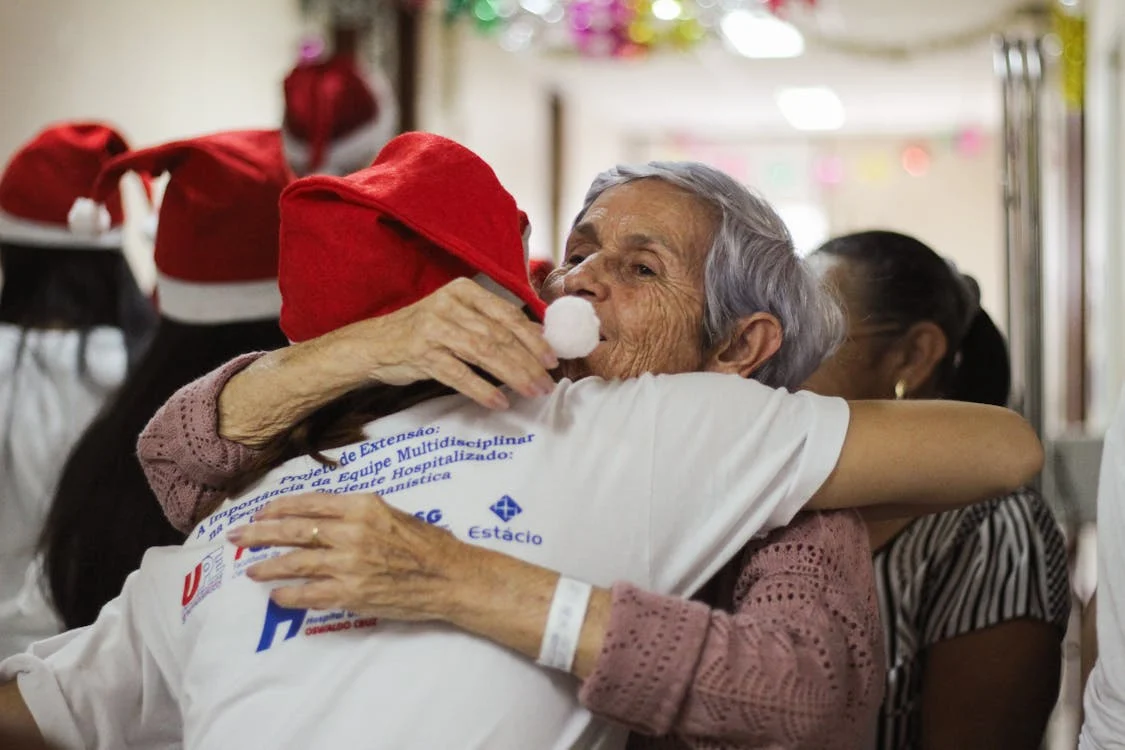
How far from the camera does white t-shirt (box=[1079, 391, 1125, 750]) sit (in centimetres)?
121

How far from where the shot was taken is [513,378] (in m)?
1.10

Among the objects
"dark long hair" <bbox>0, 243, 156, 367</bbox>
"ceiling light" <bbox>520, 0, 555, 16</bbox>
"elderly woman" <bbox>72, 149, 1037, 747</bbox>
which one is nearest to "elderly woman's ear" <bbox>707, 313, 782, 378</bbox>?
"elderly woman" <bbox>72, 149, 1037, 747</bbox>

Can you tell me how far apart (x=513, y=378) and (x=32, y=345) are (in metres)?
1.32

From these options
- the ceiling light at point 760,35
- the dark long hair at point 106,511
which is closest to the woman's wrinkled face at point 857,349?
the dark long hair at point 106,511

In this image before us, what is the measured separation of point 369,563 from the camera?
108cm

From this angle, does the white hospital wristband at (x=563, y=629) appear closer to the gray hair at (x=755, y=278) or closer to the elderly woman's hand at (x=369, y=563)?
the elderly woman's hand at (x=369, y=563)

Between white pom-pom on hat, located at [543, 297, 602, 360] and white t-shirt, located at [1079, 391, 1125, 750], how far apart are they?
53 cm

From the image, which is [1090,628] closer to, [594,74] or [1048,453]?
[1048,453]

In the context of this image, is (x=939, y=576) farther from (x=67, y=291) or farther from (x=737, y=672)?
(x=67, y=291)

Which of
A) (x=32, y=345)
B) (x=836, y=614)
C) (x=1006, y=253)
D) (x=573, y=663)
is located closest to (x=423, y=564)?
(x=573, y=663)

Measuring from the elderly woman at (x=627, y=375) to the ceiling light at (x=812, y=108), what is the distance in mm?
8339

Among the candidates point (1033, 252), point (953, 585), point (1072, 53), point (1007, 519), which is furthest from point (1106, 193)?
point (953, 585)

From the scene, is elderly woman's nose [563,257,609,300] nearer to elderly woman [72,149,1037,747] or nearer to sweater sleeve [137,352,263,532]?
elderly woman [72,149,1037,747]

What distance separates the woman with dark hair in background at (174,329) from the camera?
5.65 feet
